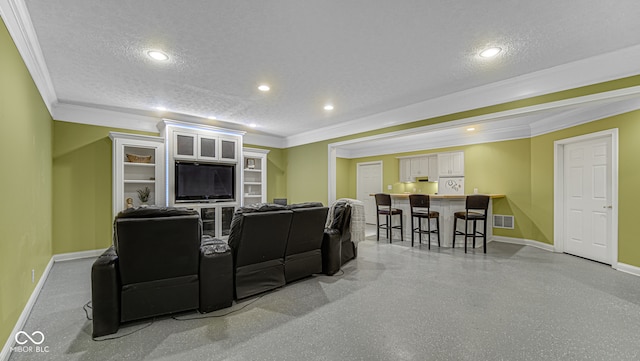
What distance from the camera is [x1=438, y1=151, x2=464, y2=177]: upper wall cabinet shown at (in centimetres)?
663

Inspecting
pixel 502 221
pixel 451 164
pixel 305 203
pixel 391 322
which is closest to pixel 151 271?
pixel 305 203

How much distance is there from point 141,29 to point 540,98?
453 cm

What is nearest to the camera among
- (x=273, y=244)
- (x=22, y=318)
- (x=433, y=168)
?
(x=22, y=318)

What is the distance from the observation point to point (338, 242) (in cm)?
378

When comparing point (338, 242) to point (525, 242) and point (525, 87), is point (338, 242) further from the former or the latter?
point (525, 242)

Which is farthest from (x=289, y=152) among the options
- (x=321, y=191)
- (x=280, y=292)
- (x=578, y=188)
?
(x=578, y=188)

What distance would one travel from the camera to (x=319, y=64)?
10.3ft

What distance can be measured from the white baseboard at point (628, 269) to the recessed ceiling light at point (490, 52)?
141 inches

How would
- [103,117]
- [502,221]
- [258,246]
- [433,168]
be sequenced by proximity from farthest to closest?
[433,168] → [502,221] → [103,117] → [258,246]

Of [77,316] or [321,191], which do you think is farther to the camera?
[321,191]

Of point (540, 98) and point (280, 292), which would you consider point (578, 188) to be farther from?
point (280, 292)

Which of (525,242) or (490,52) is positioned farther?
(525,242)

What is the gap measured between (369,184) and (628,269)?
18.6 ft

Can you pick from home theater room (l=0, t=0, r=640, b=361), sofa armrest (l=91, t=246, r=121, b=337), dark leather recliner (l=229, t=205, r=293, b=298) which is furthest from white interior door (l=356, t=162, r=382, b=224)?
sofa armrest (l=91, t=246, r=121, b=337)
